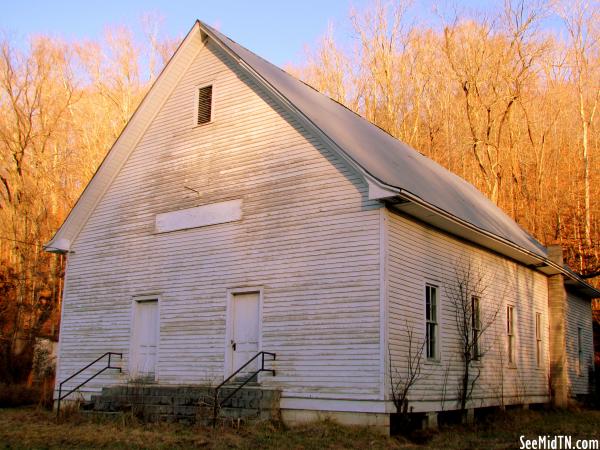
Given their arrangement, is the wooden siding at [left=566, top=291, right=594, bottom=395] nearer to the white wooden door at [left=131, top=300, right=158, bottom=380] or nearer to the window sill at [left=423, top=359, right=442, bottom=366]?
the window sill at [left=423, top=359, right=442, bottom=366]

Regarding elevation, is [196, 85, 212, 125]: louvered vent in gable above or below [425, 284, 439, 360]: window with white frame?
above

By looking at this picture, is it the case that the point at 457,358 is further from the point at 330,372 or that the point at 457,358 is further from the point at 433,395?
the point at 330,372

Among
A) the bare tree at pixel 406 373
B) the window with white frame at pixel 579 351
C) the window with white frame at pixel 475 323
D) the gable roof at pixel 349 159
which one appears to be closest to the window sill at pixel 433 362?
the bare tree at pixel 406 373

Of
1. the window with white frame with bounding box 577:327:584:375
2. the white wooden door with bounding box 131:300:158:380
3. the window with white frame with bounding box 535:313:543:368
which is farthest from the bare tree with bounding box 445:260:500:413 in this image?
the window with white frame with bounding box 577:327:584:375

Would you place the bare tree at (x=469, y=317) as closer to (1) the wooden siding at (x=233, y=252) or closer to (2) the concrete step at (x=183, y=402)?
(1) the wooden siding at (x=233, y=252)

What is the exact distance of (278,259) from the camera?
14570mm

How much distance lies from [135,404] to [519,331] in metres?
11.0

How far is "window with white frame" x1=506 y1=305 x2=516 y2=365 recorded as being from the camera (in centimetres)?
1882

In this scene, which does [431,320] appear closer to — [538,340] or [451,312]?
[451,312]

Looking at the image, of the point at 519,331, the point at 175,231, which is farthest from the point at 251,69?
the point at 519,331

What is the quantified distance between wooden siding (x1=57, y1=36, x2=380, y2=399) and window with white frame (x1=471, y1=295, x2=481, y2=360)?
15.4 ft

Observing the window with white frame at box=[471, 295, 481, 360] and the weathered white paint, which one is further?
the window with white frame at box=[471, 295, 481, 360]

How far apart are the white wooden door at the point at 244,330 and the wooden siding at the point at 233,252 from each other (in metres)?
0.32

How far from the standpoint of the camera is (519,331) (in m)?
19.4
